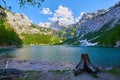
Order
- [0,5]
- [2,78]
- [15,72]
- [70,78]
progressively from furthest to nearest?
1. [15,72]
2. [70,78]
3. [2,78]
4. [0,5]

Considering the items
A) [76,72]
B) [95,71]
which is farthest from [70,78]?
[95,71]

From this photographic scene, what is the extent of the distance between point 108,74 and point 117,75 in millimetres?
1187

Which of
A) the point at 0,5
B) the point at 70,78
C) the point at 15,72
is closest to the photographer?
the point at 0,5

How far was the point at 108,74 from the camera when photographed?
3200 centimetres

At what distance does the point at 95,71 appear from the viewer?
31.4 m

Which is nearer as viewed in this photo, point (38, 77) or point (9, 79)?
point (9, 79)

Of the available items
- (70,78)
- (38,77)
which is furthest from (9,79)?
(70,78)

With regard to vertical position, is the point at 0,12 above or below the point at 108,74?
above

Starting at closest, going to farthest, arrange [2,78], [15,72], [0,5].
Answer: [0,5]
[2,78]
[15,72]

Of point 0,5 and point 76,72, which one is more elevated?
point 0,5

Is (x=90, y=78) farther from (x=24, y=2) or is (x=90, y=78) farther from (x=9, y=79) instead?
(x=24, y=2)

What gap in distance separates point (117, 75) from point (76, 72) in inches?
223

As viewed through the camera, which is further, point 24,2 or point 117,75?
point 117,75

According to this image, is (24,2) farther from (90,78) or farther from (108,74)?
(108,74)
